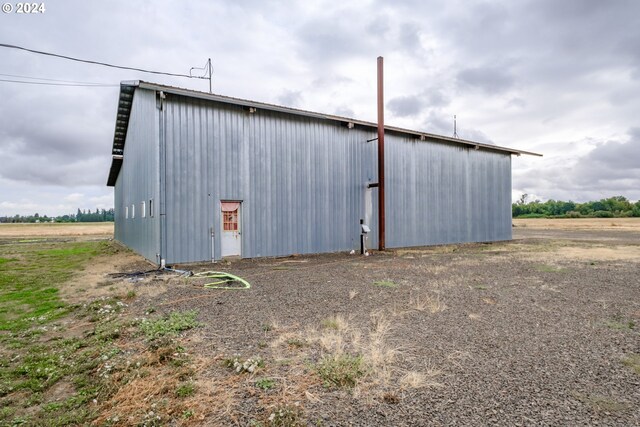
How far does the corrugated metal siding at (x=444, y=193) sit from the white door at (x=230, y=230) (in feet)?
24.1

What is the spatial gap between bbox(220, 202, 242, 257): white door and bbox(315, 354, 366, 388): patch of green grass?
31.1ft

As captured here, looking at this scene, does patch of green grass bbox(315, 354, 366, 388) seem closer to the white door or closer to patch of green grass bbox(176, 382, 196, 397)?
patch of green grass bbox(176, 382, 196, 397)

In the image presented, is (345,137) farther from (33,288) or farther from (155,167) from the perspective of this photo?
(33,288)

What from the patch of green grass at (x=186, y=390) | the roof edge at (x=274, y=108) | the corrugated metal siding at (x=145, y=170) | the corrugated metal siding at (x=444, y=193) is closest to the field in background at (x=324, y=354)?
the patch of green grass at (x=186, y=390)

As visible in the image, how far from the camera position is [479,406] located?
112 inches

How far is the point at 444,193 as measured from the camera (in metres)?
18.8

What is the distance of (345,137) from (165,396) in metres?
13.8

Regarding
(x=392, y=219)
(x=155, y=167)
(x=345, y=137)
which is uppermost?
(x=345, y=137)

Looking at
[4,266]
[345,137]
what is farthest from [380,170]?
[4,266]

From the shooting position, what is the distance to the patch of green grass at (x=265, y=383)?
3178 millimetres

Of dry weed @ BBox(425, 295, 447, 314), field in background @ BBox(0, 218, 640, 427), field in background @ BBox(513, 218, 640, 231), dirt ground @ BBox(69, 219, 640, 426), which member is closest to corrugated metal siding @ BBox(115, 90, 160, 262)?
dirt ground @ BBox(69, 219, 640, 426)

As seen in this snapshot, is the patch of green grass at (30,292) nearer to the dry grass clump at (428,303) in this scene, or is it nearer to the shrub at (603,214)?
the dry grass clump at (428,303)

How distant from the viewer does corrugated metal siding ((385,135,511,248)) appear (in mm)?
17031

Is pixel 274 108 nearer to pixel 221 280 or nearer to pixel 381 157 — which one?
pixel 381 157
